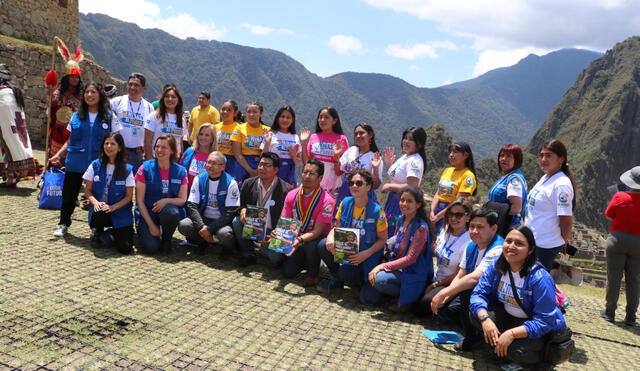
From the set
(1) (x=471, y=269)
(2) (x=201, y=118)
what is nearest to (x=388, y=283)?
(1) (x=471, y=269)

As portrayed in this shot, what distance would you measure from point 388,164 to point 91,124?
344 centimetres

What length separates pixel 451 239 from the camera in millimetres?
4066

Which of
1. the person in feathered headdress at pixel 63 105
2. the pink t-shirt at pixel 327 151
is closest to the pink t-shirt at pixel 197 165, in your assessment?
the pink t-shirt at pixel 327 151

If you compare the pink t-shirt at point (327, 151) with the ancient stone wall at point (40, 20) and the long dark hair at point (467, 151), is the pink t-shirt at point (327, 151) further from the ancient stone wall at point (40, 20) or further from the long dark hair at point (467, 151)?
the ancient stone wall at point (40, 20)

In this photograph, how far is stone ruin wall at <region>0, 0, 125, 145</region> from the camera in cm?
1125

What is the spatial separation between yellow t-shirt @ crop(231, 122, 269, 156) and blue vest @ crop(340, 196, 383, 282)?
6.05 feet

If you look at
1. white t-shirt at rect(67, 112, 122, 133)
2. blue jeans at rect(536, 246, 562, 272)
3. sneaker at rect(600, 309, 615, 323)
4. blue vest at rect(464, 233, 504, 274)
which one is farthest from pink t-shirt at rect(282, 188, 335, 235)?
sneaker at rect(600, 309, 615, 323)

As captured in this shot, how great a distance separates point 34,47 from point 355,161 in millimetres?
10475

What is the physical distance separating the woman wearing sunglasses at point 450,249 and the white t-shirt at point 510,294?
0.70 m

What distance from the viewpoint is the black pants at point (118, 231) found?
4.79 metres

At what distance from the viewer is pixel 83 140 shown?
5.18 metres

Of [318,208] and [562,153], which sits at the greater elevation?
[562,153]

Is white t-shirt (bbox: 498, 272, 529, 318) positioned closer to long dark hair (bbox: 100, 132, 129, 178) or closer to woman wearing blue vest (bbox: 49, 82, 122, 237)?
long dark hair (bbox: 100, 132, 129, 178)

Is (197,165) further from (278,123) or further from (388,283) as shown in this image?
(388,283)
